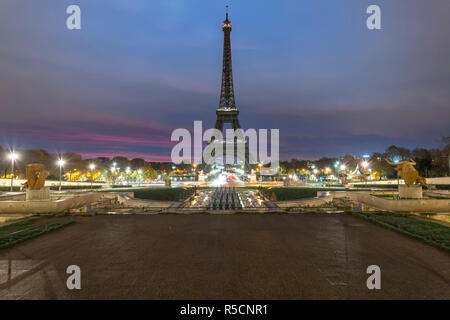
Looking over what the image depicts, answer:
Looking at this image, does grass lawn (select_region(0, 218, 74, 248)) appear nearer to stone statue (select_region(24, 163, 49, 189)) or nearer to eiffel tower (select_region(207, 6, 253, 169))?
stone statue (select_region(24, 163, 49, 189))

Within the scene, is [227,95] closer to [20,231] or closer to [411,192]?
[411,192]

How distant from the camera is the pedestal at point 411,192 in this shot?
1789 centimetres

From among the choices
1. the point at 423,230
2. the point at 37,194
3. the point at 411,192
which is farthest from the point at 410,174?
the point at 37,194

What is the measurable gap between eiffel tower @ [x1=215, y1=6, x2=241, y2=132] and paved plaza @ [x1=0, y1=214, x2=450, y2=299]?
70481 millimetres

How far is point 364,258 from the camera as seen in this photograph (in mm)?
8094

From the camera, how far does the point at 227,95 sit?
83312 millimetres

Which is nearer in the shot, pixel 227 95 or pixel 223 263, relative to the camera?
pixel 223 263

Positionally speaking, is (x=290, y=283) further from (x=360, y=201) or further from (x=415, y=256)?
(x=360, y=201)

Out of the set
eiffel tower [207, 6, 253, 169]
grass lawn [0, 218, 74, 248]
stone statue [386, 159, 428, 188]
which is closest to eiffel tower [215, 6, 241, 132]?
eiffel tower [207, 6, 253, 169]

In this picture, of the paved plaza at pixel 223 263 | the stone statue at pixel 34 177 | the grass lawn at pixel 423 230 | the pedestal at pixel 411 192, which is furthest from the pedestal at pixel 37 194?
the pedestal at pixel 411 192

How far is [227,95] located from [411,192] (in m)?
71.1

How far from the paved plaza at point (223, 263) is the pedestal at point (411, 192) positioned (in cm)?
811

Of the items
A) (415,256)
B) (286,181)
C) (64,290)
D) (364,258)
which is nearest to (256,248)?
(364,258)

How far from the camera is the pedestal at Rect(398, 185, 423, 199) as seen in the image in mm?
17891
